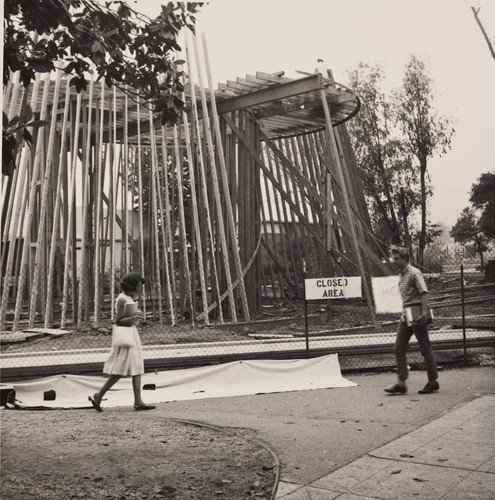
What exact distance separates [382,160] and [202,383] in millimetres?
8078

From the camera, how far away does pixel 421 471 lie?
13.2ft

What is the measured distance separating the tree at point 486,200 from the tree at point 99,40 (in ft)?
8.02

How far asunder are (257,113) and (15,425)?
10.5m

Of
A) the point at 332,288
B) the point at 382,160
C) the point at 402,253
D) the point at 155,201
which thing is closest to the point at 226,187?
the point at 155,201

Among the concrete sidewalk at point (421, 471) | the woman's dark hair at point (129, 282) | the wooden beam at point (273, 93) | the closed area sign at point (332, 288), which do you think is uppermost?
the wooden beam at point (273, 93)

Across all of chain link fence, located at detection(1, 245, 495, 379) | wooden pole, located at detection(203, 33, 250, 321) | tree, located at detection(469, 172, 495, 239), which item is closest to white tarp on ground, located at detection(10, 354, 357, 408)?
chain link fence, located at detection(1, 245, 495, 379)

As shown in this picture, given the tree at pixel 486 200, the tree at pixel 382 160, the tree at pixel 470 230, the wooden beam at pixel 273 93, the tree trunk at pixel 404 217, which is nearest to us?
the tree at pixel 486 200

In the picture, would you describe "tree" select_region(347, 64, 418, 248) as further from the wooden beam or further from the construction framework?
the wooden beam

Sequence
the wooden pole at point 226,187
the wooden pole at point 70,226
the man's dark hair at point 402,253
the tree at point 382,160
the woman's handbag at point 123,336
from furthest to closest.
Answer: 1. the wooden pole at point 226,187
2. the wooden pole at point 70,226
3. the tree at point 382,160
4. the man's dark hair at point 402,253
5. the woman's handbag at point 123,336

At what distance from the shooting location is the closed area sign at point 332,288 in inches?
353

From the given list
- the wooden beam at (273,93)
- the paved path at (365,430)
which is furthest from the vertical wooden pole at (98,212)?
the paved path at (365,430)

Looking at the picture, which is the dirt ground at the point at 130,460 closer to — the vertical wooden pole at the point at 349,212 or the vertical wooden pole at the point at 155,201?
the vertical wooden pole at the point at 349,212

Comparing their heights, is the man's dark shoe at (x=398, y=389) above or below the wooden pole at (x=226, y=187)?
below

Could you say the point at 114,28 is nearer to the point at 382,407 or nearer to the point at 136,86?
the point at 136,86
